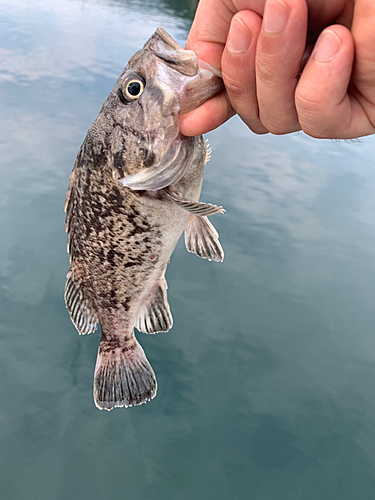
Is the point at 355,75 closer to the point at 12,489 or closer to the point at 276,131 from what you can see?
the point at 276,131

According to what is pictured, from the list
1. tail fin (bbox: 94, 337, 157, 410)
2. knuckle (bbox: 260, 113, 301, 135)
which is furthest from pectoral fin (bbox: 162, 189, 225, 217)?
tail fin (bbox: 94, 337, 157, 410)

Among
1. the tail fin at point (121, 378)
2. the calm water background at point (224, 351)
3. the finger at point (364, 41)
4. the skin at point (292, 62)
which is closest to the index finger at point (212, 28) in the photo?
the skin at point (292, 62)

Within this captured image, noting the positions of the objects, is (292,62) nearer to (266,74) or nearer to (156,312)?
(266,74)

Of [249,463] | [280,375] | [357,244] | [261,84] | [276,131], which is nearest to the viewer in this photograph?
[261,84]

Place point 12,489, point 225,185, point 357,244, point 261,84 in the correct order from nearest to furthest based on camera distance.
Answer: point 261,84, point 12,489, point 357,244, point 225,185

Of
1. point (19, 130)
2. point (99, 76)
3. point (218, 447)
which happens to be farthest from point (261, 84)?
point (99, 76)

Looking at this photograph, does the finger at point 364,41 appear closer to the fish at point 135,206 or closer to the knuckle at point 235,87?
the knuckle at point 235,87

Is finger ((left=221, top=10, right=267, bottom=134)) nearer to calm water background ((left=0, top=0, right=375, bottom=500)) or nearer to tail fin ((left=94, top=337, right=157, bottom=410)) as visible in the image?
tail fin ((left=94, top=337, right=157, bottom=410))
